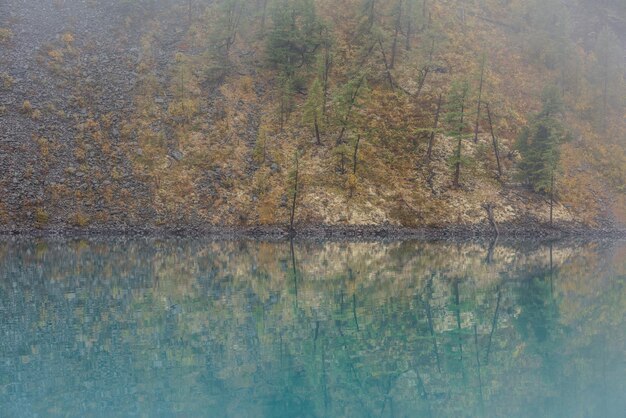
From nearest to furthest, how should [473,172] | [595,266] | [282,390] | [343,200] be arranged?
1. [282,390]
2. [595,266]
3. [343,200]
4. [473,172]

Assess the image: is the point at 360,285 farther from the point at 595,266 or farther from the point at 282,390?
the point at 595,266

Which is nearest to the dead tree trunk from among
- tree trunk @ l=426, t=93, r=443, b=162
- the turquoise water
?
tree trunk @ l=426, t=93, r=443, b=162

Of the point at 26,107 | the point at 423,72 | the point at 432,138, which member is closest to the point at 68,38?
the point at 26,107

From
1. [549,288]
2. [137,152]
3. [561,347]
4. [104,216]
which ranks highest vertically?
[561,347]

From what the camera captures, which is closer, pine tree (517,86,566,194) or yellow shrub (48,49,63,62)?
pine tree (517,86,566,194)

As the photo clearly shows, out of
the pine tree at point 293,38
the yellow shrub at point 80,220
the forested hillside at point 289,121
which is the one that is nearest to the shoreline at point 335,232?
the yellow shrub at point 80,220

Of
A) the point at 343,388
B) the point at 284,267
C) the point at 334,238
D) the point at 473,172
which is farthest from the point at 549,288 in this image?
the point at 473,172

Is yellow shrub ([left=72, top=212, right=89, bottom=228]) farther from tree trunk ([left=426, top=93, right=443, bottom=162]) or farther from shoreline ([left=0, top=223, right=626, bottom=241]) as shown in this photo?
tree trunk ([left=426, top=93, right=443, bottom=162])
